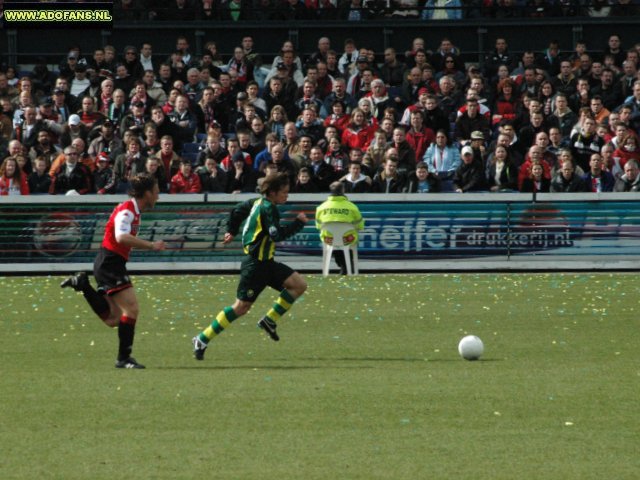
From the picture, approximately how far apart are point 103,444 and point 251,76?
20.0 meters

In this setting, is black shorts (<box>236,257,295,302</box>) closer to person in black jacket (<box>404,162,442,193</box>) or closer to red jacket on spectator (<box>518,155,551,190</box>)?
person in black jacket (<box>404,162,442,193</box>)

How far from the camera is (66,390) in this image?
991 cm

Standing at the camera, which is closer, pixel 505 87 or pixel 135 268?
pixel 135 268

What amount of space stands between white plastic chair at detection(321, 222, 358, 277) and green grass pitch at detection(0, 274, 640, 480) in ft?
16.3

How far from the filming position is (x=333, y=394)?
9.64 m

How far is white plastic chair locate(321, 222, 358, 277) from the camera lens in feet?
72.3

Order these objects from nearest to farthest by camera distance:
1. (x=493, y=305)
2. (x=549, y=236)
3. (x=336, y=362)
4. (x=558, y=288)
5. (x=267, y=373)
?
(x=267, y=373) < (x=336, y=362) < (x=493, y=305) < (x=558, y=288) < (x=549, y=236)

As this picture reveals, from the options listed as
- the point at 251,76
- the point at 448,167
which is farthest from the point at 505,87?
the point at 251,76

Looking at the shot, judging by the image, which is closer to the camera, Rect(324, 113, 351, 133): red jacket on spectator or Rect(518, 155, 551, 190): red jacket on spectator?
Rect(518, 155, 551, 190): red jacket on spectator

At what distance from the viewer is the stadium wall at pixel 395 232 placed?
2295 centimetres

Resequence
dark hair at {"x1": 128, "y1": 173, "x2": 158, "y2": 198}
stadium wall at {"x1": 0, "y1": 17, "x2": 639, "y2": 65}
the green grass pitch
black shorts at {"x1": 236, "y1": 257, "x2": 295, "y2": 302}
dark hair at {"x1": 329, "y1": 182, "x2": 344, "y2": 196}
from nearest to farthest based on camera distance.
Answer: the green grass pitch → dark hair at {"x1": 128, "y1": 173, "x2": 158, "y2": 198} → black shorts at {"x1": 236, "y1": 257, "x2": 295, "y2": 302} → dark hair at {"x1": 329, "y1": 182, "x2": 344, "y2": 196} → stadium wall at {"x1": 0, "y1": 17, "x2": 639, "y2": 65}

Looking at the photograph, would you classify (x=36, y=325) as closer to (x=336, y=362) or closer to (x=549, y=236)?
(x=336, y=362)

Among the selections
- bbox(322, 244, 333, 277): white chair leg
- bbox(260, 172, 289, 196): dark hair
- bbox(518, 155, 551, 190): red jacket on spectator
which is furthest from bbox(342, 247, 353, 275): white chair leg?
bbox(260, 172, 289, 196): dark hair

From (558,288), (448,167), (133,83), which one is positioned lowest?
(558,288)
